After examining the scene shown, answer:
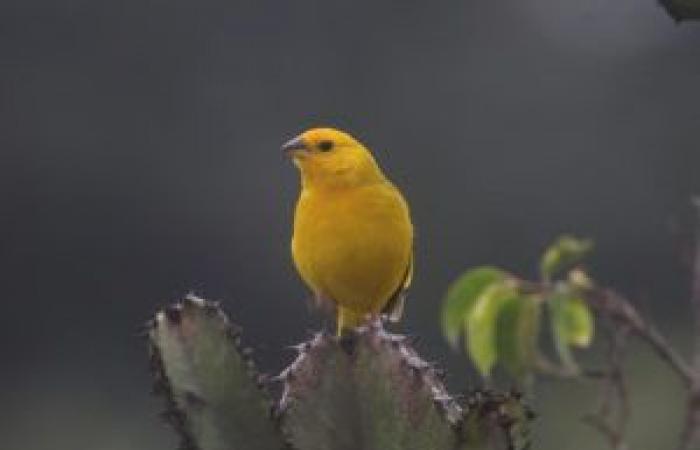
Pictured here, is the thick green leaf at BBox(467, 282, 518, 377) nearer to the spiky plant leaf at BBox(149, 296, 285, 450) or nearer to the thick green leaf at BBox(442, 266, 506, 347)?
the thick green leaf at BBox(442, 266, 506, 347)

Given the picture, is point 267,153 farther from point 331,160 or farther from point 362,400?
point 362,400

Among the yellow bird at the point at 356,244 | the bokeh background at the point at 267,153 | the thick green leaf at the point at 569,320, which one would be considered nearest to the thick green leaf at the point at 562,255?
the thick green leaf at the point at 569,320

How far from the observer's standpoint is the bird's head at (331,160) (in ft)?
19.7

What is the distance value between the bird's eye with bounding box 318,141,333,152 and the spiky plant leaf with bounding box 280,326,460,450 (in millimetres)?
2312

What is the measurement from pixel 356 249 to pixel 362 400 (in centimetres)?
165

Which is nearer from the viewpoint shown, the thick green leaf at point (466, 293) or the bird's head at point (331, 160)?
the thick green leaf at point (466, 293)

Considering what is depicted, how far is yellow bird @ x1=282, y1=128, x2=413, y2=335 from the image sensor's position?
5.56 metres

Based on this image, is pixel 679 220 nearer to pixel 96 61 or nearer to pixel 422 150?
pixel 422 150

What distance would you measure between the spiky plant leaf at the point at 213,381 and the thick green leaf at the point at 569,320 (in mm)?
1519

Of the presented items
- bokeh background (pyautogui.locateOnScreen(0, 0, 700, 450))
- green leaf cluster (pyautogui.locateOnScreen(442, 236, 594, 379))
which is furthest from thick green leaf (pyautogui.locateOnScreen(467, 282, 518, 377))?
bokeh background (pyautogui.locateOnScreen(0, 0, 700, 450))

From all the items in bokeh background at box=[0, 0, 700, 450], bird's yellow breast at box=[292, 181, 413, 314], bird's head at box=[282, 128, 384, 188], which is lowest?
bird's yellow breast at box=[292, 181, 413, 314]

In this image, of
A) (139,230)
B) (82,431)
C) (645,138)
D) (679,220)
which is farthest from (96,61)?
(679,220)

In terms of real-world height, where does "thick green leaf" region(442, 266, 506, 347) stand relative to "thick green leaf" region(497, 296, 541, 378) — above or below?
above

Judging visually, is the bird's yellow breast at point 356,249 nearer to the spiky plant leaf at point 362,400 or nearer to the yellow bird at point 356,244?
the yellow bird at point 356,244
